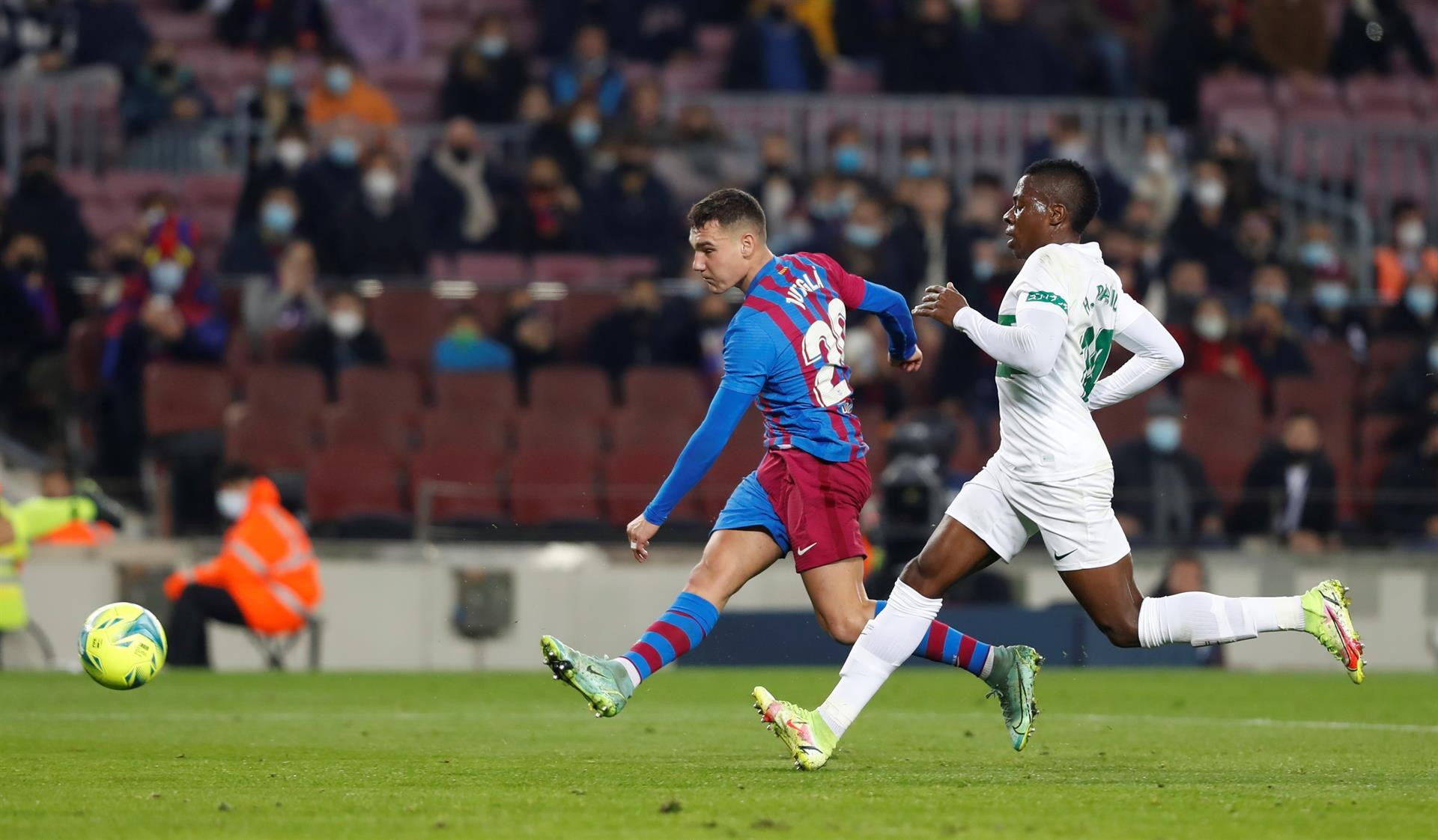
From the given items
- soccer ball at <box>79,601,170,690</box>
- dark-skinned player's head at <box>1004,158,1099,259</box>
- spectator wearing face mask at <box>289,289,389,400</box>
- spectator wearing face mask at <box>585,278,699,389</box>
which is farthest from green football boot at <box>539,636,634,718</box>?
spectator wearing face mask at <box>585,278,699,389</box>

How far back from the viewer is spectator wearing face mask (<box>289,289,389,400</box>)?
16672 mm

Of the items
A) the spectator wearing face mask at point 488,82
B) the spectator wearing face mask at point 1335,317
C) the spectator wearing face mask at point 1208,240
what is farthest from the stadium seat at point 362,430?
the spectator wearing face mask at point 1335,317

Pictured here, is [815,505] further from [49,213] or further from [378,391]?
[49,213]

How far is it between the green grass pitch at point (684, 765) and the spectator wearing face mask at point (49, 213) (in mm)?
5536

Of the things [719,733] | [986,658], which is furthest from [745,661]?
[986,658]

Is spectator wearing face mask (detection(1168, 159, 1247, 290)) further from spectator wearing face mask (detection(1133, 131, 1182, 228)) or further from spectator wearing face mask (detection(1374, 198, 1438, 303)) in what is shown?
spectator wearing face mask (detection(1374, 198, 1438, 303))

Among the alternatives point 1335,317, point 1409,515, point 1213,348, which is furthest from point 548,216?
point 1409,515

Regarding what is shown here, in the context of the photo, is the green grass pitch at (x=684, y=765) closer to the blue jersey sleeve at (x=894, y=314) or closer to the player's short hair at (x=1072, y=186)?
the blue jersey sleeve at (x=894, y=314)

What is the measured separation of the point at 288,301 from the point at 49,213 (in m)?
2.35

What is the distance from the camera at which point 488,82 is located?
2016cm

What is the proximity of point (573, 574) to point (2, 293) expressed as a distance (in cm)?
531

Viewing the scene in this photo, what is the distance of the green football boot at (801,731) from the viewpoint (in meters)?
7.30

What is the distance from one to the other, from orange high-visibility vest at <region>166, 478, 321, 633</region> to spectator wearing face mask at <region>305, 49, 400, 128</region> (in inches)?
222

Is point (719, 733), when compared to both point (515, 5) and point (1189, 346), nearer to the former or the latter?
point (1189, 346)
